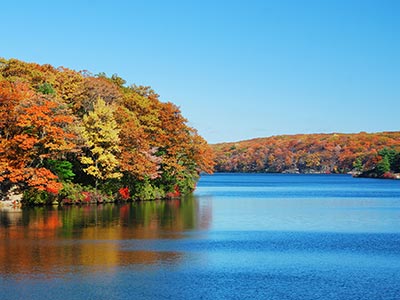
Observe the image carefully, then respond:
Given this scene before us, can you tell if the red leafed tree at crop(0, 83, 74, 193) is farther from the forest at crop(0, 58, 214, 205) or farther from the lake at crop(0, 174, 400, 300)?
the lake at crop(0, 174, 400, 300)

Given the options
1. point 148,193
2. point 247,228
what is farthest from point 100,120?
point 247,228

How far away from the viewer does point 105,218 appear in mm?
49562

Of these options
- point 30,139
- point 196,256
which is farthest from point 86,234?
point 30,139

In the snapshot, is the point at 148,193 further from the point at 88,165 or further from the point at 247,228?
the point at 247,228

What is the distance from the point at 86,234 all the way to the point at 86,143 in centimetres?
2749

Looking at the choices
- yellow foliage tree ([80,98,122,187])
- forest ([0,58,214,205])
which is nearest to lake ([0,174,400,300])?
forest ([0,58,214,205])

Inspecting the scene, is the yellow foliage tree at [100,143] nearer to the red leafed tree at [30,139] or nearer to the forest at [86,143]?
the forest at [86,143]

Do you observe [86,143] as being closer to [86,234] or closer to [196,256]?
[86,234]

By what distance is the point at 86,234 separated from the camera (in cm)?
3872

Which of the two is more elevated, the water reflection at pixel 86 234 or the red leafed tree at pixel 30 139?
the red leafed tree at pixel 30 139

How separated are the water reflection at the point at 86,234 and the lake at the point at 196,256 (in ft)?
0.18

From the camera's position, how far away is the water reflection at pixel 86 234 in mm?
27875

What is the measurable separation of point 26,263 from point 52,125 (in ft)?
115

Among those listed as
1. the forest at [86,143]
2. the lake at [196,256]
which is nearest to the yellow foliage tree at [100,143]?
the forest at [86,143]
